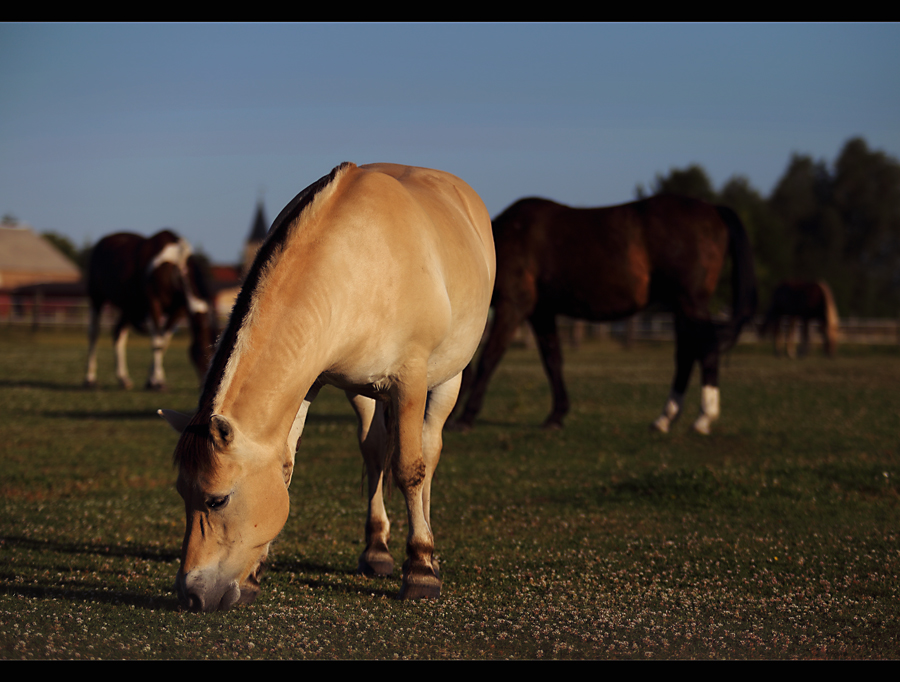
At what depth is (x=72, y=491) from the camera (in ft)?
24.3

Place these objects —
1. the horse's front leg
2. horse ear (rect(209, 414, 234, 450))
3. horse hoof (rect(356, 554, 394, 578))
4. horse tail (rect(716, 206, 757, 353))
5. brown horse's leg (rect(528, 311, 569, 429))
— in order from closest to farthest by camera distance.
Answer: horse ear (rect(209, 414, 234, 450)), the horse's front leg, horse hoof (rect(356, 554, 394, 578)), horse tail (rect(716, 206, 757, 353)), brown horse's leg (rect(528, 311, 569, 429))

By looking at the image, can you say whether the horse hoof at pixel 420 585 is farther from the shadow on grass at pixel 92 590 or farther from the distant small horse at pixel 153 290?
the distant small horse at pixel 153 290

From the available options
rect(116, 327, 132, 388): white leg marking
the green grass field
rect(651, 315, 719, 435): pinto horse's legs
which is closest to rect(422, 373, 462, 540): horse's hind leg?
the green grass field

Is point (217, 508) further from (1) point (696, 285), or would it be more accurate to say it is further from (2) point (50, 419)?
(2) point (50, 419)

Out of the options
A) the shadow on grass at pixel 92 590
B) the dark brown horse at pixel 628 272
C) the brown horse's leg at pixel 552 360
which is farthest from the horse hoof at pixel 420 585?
the brown horse's leg at pixel 552 360

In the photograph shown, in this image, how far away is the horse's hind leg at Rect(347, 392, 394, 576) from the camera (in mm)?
4879

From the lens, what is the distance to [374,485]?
5.14 meters

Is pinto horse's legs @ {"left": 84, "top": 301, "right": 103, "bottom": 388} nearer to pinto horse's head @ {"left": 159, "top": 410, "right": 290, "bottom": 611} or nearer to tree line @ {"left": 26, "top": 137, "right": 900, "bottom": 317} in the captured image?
pinto horse's head @ {"left": 159, "top": 410, "right": 290, "bottom": 611}

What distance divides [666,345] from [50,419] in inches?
1201

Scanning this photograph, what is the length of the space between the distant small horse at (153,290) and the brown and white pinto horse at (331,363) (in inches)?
390

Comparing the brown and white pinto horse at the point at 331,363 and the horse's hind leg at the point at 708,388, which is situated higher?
the brown and white pinto horse at the point at 331,363

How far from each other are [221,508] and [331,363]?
86 centimetres

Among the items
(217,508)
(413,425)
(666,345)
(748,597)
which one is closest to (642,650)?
(748,597)

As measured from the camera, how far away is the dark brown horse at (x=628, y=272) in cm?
1059
